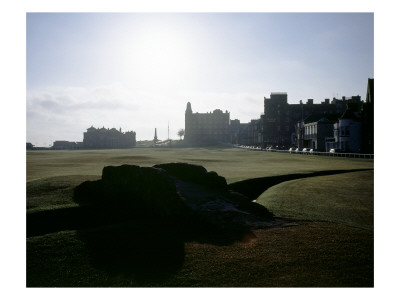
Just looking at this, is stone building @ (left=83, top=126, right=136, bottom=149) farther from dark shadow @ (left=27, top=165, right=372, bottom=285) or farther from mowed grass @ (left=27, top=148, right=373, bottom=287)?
mowed grass @ (left=27, top=148, right=373, bottom=287)

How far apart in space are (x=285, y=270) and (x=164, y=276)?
7.70 feet

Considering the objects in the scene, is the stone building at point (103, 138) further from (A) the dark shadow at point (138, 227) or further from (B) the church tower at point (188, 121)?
(A) the dark shadow at point (138, 227)

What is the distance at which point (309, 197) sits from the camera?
45.3ft

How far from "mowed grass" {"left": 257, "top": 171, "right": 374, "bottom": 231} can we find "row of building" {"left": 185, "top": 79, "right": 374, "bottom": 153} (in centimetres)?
3251

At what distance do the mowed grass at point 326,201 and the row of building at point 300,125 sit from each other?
32.5 metres

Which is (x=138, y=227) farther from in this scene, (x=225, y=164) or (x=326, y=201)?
(x=225, y=164)

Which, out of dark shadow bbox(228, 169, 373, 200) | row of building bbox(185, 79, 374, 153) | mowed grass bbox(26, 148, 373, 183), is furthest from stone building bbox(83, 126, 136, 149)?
dark shadow bbox(228, 169, 373, 200)

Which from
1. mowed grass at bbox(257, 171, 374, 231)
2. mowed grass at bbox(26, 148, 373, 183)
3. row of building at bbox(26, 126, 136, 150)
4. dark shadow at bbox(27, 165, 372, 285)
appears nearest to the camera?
dark shadow at bbox(27, 165, 372, 285)

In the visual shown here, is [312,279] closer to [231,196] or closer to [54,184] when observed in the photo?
[231,196]

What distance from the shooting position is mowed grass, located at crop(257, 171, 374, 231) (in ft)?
34.4

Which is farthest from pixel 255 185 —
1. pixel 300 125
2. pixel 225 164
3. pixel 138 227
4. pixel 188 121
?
pixel 188 121

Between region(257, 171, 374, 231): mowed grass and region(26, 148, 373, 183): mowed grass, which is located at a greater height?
region(26, 148, 373, 183): mowed grass

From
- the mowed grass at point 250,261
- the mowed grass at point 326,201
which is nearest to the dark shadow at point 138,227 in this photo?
the mowed grass at point 250,261

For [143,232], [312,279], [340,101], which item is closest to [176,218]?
[143,232]
